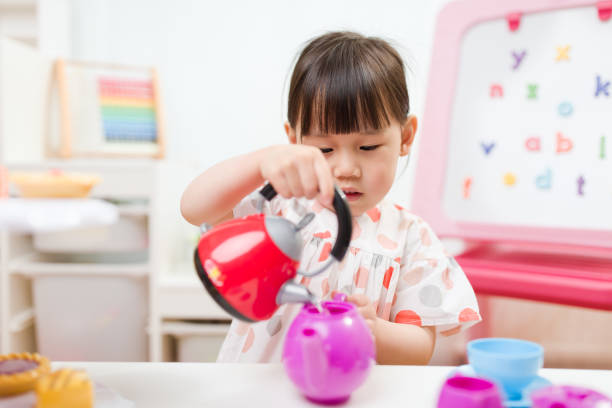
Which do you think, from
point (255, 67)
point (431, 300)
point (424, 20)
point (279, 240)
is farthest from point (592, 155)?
point (255, 67)

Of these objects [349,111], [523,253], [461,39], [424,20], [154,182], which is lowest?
[523,253]

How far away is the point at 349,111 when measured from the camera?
63 centimetres

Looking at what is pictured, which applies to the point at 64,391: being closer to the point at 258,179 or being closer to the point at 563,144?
the point at 258,179

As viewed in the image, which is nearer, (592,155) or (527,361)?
(527,361)

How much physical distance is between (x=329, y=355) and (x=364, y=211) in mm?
357

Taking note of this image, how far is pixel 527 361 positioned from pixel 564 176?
0.81 m

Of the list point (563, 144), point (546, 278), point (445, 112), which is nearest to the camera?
point (546, 278)

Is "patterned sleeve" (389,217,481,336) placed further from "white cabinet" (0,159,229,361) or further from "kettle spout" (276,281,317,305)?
"white cabinet" (0,159,229,361)

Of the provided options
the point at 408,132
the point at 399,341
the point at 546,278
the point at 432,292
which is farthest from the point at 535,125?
the point at 399,341

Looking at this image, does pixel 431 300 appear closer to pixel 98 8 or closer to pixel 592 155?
pixel 592 155

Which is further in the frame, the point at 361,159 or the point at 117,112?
the point at 117,112

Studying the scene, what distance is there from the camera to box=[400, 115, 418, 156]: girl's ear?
74 cm

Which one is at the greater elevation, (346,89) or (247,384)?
(346,89)

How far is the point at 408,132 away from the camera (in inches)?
→ 29.4
